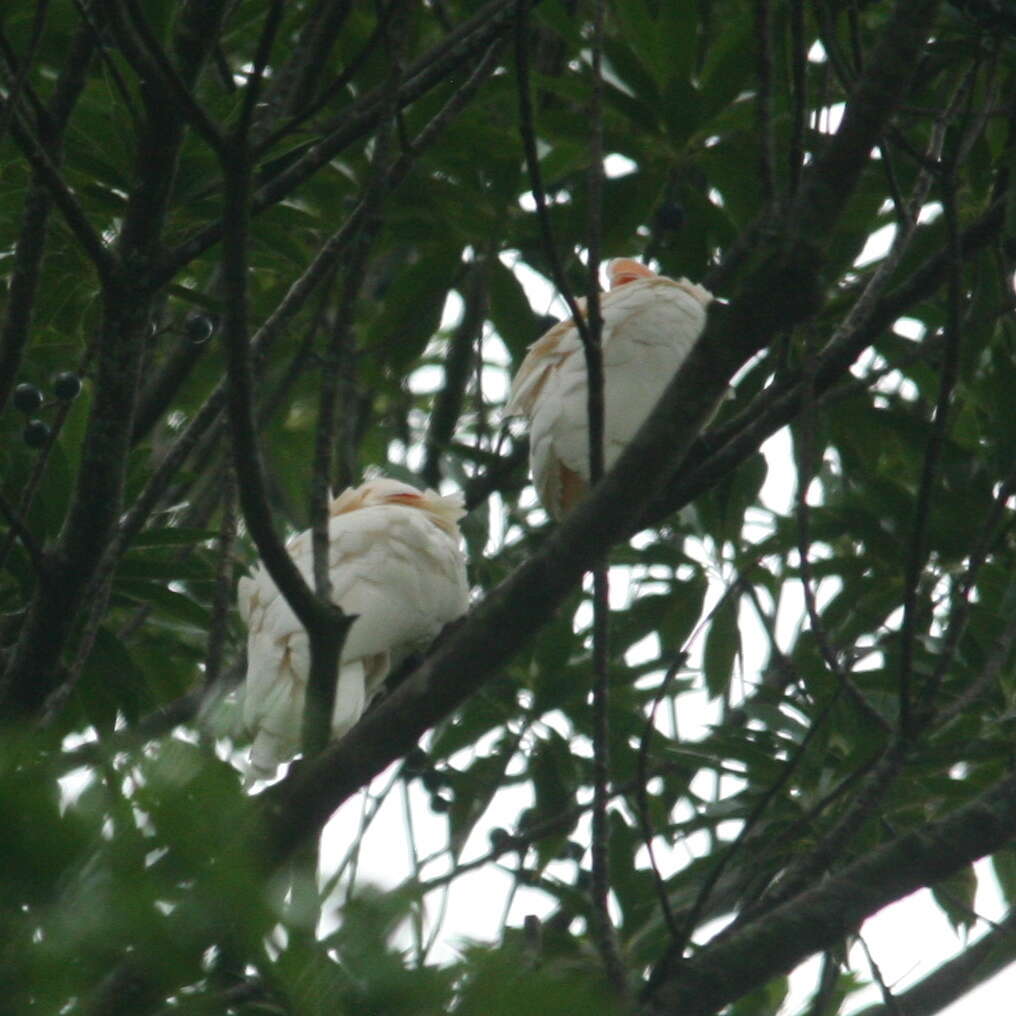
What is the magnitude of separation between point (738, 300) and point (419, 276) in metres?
1.60

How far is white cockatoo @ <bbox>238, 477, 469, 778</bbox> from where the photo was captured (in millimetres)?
2500

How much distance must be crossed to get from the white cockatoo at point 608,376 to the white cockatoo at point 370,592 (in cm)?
26

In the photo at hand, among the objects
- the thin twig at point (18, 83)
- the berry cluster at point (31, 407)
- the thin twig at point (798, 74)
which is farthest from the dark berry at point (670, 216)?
the thin twig at point (18, 83)

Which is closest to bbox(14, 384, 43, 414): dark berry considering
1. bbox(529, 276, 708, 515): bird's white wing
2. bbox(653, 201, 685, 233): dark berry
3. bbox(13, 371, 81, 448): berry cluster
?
bbox(13, 371, 81, 448): berry cluster

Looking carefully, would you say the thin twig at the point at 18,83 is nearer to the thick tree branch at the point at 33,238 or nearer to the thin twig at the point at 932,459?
the thick tree branch at the point at 33,238

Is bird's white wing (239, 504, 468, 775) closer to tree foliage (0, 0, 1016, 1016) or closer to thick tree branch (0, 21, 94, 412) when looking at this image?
tree foliage (0, 0, 1016, 1016)

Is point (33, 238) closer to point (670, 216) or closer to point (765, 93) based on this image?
point (765, 93)

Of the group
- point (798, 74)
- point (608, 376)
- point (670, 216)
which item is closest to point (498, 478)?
point (608, 376)

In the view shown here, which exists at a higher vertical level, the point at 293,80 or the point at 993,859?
the point at 293,80

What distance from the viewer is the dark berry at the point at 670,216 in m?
2.87

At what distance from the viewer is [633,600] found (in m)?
3.31

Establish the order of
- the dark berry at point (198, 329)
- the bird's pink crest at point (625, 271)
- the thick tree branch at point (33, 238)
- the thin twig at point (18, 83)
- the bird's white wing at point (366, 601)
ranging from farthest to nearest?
the bird's pink crest at point (625, 271) → the bird's white wing at point (366, 601) → the dark berry at point (198, 329) → the thick tree branch at point (33, 238) → the thin twig at point (18, 83)

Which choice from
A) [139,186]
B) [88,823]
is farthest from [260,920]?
[139,186]

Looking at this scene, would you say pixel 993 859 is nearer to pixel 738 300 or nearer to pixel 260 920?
pixel 738 300
